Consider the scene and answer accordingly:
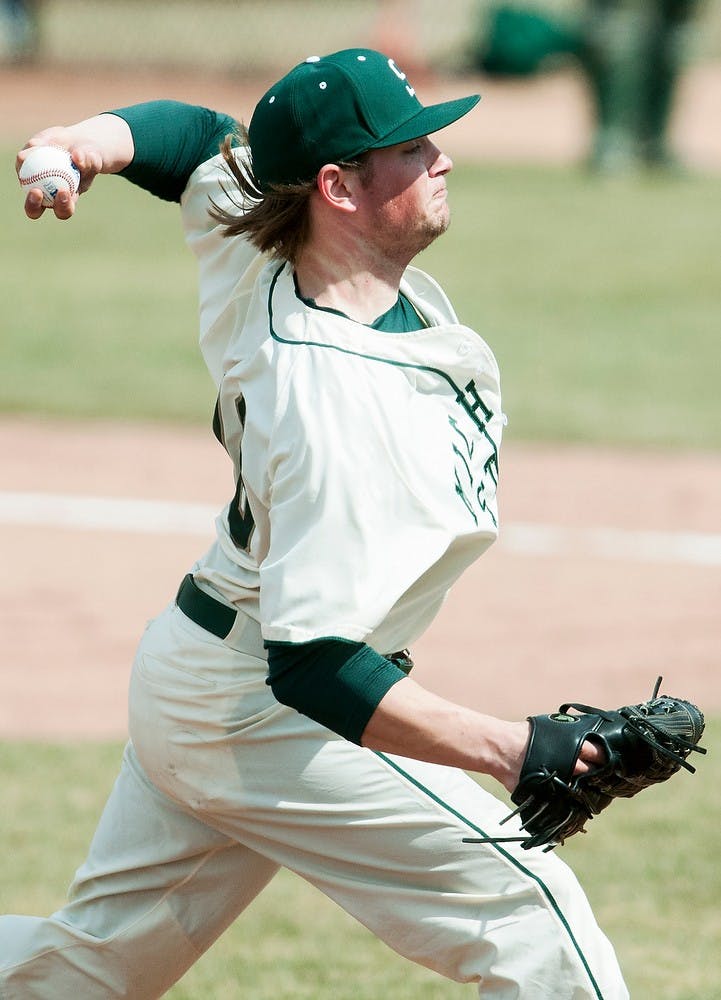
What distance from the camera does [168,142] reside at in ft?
11.4

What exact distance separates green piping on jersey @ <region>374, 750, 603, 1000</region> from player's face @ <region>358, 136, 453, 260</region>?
978 millimetres

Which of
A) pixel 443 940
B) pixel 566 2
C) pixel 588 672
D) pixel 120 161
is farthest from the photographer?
pixel 566 2

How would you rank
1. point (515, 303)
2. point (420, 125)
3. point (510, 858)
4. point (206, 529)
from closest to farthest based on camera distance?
point (510, 858) < point (420, 125) < point (206, 529) < point (515, 303)

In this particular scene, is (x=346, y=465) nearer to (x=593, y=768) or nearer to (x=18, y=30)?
(x=593, y=768)

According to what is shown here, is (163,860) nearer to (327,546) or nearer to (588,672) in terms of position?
(327,546)

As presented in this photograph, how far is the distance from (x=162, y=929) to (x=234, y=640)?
638mm

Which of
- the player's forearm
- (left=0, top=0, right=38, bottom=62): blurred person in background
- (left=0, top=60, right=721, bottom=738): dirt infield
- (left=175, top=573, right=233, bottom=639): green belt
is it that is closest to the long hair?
(left=175, top=573, right=233, bottom=639): green belt

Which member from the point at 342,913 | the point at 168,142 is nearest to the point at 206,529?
the point at 342,913

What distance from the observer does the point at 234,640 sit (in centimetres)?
314

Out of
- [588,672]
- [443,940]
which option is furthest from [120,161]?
[588,672]

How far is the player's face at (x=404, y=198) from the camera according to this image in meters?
3.06

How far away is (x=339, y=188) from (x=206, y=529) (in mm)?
5370

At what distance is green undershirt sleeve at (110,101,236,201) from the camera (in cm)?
344

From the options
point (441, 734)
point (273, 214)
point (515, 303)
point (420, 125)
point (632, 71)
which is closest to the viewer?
point (441, 734)
